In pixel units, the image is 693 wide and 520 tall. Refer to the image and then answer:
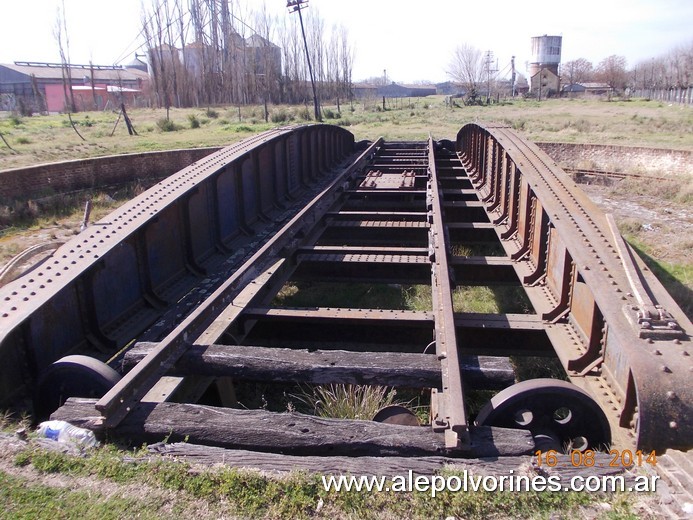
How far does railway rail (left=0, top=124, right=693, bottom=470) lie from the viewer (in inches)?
107

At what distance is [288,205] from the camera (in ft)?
28.6

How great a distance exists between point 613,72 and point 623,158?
101633 mm

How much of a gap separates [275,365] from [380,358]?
0.62m

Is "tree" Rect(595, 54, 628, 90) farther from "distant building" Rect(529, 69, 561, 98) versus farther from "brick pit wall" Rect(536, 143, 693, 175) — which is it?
"brick pit wall" Rect(536, 143, 693, 175)

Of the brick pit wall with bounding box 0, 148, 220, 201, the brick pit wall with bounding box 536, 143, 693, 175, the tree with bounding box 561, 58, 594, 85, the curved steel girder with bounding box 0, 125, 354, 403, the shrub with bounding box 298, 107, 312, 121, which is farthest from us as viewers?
the tree with bounding box 561, 58, 594, 85

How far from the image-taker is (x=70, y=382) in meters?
3.22

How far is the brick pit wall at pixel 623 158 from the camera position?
14344 millimetres

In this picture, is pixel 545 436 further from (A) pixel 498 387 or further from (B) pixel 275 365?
(B) pixel 275 365

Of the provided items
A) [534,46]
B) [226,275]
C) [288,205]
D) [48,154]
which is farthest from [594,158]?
[534,46]

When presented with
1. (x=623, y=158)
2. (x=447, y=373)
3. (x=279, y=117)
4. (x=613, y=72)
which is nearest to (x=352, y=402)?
(x=447, y=373)

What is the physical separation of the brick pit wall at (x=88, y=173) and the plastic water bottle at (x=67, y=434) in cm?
989

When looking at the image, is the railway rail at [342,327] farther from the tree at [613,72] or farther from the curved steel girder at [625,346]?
the tree at [613,72]

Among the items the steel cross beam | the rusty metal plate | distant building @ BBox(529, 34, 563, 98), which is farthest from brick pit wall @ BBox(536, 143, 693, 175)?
distant building @ BBox(529, 34, 563, 98)

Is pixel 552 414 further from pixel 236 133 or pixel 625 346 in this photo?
pixel 236 133
